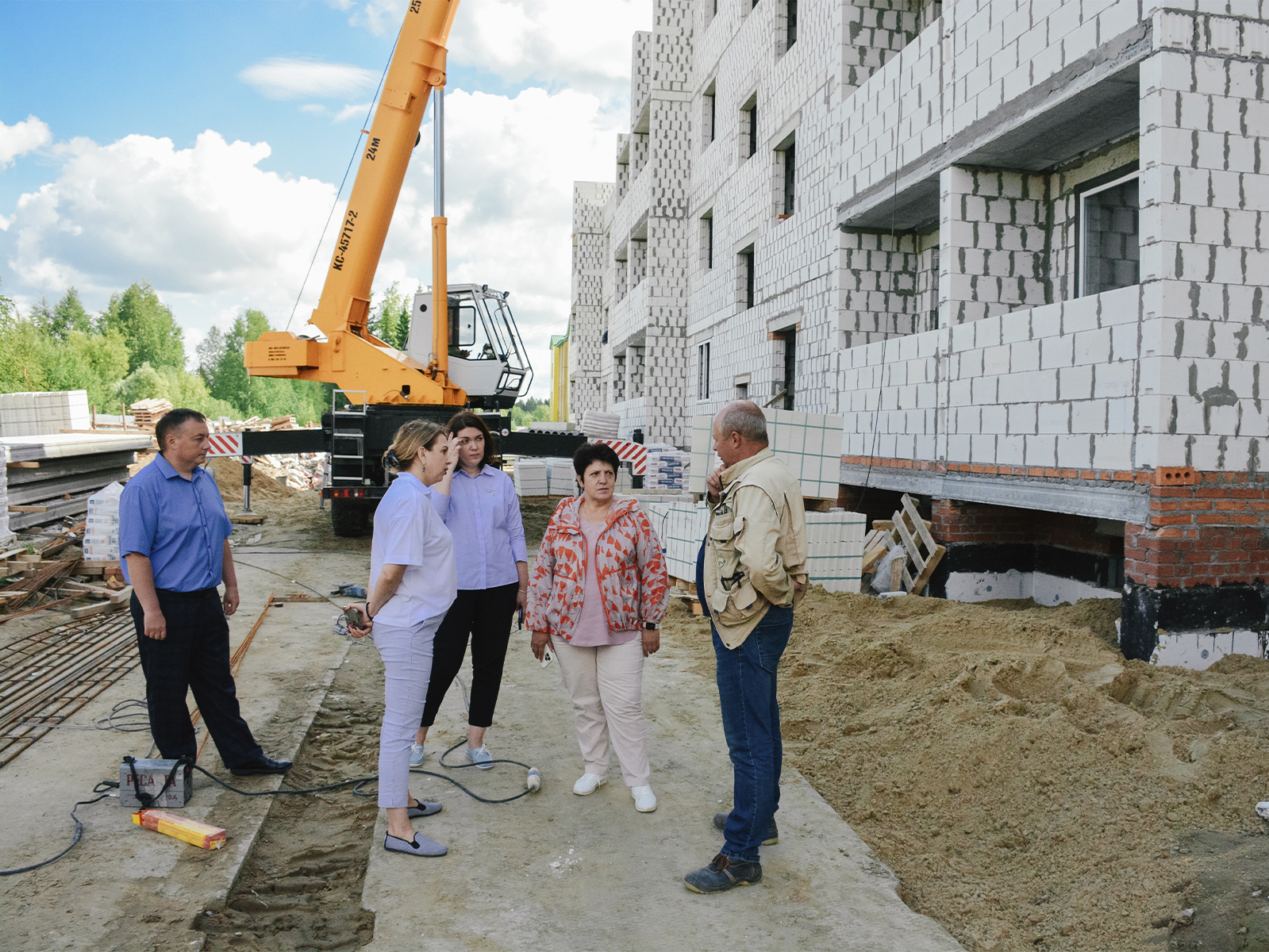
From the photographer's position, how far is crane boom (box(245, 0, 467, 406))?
12.6 metres

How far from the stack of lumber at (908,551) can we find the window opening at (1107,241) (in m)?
2.80

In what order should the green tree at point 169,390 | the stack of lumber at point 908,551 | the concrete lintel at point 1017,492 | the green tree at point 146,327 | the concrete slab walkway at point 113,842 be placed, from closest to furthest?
the concrete slab walkway at point 113,842
the concrete lintel at point 1017,492
the stack of lumber at point 908,551
the green tree at point 169,390
the green tree at point 146,327

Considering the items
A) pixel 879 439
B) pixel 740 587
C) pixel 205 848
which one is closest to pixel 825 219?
pixel 879 439

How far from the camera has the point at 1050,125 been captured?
7754mm

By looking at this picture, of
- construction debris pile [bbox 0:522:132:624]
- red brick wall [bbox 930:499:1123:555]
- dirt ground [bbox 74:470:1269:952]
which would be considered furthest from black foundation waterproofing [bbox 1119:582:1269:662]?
construction debris pile [bbox 0:522:132:624]

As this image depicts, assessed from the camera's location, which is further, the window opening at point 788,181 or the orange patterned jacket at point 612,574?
the window opening at point 788,181

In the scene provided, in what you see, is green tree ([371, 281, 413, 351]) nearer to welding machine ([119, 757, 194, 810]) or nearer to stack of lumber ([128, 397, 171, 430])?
stack of lumber ([128, 397, 171, 430])

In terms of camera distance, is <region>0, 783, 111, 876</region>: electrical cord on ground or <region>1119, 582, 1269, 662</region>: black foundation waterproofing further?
<region>1119, 582, 1269, 662</region>: black foundation waterproofing

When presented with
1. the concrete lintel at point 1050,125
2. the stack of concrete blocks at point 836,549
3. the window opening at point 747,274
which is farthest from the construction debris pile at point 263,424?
the concrete lintel at point 1050,125

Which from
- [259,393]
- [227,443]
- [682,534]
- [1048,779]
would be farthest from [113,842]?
[259,393]

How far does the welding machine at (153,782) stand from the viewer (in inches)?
163

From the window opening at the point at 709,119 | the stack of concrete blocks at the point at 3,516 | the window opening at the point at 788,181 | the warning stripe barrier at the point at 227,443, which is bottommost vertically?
the stack of concrete blocks at the point at 3,516

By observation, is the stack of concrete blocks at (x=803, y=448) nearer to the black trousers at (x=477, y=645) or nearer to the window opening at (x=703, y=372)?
the black trousers at (x=477, y=645)

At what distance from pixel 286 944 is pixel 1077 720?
4.09 metres
